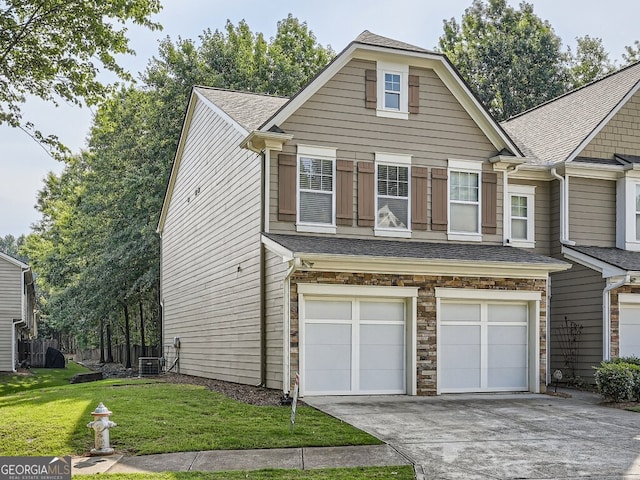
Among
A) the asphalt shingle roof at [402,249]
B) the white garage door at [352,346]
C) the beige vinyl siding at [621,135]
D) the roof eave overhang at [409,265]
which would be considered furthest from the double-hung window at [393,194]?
the beige vinyl siding at [621,135]

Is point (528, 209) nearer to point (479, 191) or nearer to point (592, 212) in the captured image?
point (592, 212)

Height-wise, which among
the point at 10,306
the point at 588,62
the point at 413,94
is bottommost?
the point at 10,306

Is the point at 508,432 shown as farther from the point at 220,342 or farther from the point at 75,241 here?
the point at 75,241

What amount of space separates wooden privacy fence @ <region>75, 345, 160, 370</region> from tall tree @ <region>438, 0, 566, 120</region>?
69.9 feet

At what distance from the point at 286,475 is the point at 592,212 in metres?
14.2

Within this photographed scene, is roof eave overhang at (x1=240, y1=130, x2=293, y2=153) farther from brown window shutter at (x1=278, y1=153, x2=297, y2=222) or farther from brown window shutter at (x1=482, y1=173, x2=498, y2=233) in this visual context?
brown window shutter at (x1=482, y1=173, x2=498, y2=233)

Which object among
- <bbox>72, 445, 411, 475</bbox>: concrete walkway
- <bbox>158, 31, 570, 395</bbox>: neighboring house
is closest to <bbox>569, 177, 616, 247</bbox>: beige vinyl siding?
<bbox>158, 31, 570, 395</bbox>: neighboring house

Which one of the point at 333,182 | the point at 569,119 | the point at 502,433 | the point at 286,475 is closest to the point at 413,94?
the point at 333,182

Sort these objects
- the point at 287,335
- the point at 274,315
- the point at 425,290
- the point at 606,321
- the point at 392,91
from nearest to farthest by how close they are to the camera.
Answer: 1. the point at 287,335
2. the point at 274,315
3. the point at 425,290
4. the point at 392,91
5. the point at 606,321

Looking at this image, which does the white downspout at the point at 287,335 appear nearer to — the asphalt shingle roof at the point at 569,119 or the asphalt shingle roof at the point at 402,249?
the asphalt shingle roof at the point at 402,249

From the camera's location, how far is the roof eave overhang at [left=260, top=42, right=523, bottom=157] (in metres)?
16.6

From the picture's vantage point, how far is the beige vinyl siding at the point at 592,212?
1983 centimetres

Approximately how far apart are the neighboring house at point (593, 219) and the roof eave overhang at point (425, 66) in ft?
6.97

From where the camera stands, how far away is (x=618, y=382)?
50.0ft
